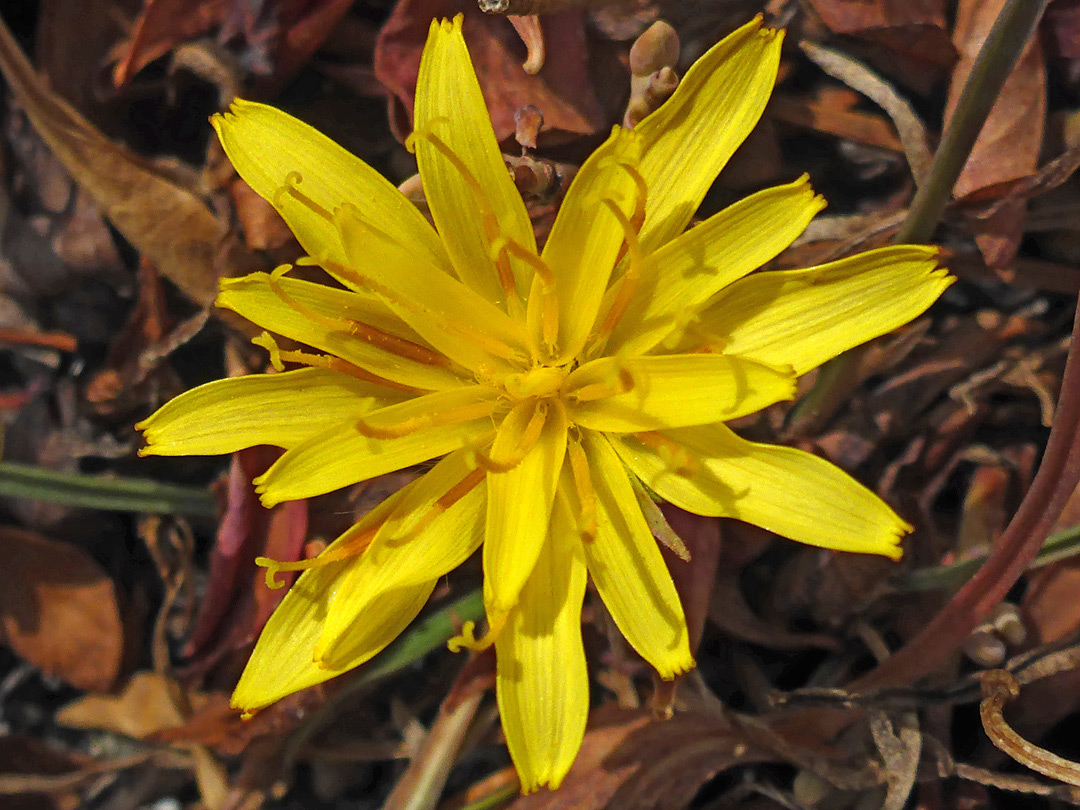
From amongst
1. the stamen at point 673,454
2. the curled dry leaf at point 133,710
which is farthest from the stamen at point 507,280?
the curled dry leaf at point 133,710

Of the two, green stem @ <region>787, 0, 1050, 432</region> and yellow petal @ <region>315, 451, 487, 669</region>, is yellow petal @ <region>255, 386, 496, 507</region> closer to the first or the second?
yellow petal @ <region>315, 451, 487, 669</region>

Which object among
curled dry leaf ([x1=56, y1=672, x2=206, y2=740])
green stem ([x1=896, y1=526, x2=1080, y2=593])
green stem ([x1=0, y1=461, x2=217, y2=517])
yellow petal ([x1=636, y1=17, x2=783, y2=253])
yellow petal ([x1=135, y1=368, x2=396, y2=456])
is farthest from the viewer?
curled dry leaf ([x1=56, y1=672, x2=206, y2=740])

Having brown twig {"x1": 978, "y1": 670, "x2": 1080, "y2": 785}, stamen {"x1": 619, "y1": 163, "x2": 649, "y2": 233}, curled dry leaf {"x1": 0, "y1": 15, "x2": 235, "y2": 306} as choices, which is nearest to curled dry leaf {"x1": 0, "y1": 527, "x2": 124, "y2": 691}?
curled dry leaf {"x1": 0, "y1": 15, "x2": 235, "y2": 306}

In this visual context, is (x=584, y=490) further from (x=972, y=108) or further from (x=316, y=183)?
(x=972, y=108)

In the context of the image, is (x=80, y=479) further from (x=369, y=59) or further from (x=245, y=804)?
(x=369, y=59)

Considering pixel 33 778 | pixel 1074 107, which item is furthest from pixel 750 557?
pixel 33 778

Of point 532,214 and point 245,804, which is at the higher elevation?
point 532,214

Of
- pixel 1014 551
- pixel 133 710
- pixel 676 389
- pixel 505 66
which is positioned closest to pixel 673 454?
pixel 676 389
